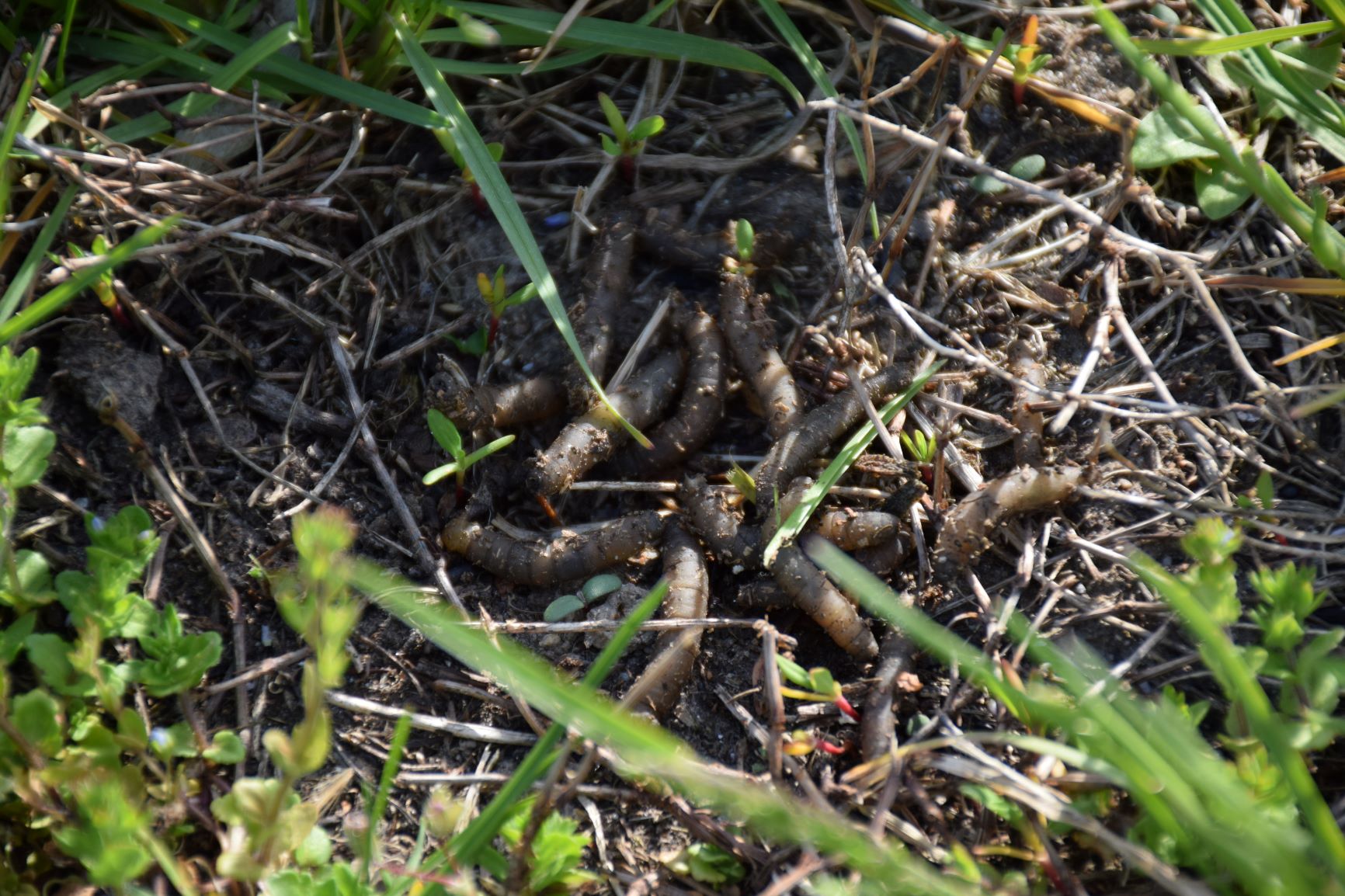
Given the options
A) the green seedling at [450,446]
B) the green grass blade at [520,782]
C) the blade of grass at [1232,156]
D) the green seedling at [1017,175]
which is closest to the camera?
the green grass blade at [520,782]

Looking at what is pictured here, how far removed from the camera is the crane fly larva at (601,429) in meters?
2.56

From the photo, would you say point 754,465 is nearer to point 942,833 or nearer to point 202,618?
point 942,833

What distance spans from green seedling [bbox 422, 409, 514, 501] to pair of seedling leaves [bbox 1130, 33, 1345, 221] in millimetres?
1879

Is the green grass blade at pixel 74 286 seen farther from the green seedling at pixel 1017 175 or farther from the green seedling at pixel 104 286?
the green seedling at pixel 1017 175

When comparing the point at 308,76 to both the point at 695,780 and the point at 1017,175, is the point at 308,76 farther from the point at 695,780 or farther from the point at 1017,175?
the point at 695,780

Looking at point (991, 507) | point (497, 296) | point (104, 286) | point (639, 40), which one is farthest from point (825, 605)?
point (104, 286)

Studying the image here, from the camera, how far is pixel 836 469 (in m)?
2.48

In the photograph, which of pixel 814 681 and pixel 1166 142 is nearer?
pixel 814 681

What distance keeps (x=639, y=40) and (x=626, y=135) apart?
0.29 metres

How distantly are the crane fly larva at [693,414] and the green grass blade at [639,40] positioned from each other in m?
0.76

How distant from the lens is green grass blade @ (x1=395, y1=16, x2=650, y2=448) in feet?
8.14

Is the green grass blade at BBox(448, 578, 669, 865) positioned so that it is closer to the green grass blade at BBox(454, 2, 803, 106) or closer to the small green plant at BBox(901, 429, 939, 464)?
the small green plant at BBox(901, 429, 939, 464)

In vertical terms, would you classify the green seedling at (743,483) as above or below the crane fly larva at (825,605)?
above

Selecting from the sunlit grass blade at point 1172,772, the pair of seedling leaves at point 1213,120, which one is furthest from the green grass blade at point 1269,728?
the pair of seedling leaves at point 1213,120
